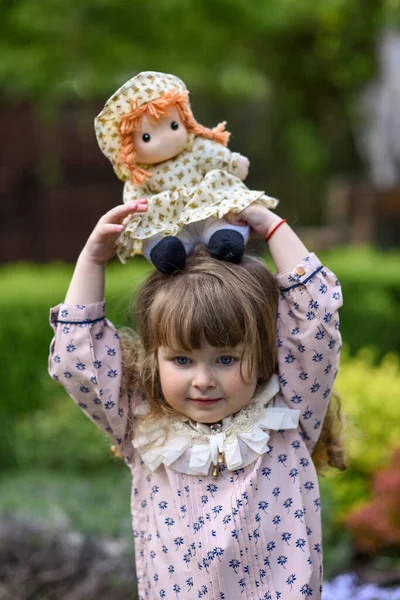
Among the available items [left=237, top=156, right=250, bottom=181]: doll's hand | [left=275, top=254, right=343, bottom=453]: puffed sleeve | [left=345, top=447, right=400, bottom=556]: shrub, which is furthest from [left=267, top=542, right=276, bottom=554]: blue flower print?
[left=345, top=447, right=400, bottom=556]: shrub

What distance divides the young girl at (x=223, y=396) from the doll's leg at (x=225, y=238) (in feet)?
0.09

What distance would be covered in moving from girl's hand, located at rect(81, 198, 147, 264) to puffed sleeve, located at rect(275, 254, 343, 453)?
429 millimetres

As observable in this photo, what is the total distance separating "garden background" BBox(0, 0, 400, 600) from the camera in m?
4.14

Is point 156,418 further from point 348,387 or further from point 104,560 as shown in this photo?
point 348,387

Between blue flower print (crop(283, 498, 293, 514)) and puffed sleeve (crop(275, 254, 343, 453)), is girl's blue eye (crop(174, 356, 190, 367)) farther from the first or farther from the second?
blue flower print (crop(283, 498, 293, 514))

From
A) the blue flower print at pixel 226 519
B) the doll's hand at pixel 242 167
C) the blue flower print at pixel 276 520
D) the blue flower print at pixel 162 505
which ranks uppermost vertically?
the doll's hand at pixel 242 167

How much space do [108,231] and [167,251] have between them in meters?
0.17

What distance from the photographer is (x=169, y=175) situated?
2338mm

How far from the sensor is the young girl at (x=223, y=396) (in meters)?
2.25

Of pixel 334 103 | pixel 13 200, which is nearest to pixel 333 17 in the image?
pixel 334 103

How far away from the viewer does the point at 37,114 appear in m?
11.6

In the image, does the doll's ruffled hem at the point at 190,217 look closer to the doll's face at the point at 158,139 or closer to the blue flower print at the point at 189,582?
the doll's face at the point at 158,139

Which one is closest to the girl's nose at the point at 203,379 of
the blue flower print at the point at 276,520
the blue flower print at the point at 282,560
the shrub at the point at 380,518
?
the blue flower print at the point at 276,520

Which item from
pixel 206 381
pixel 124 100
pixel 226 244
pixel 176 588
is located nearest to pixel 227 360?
pixel 206 381
